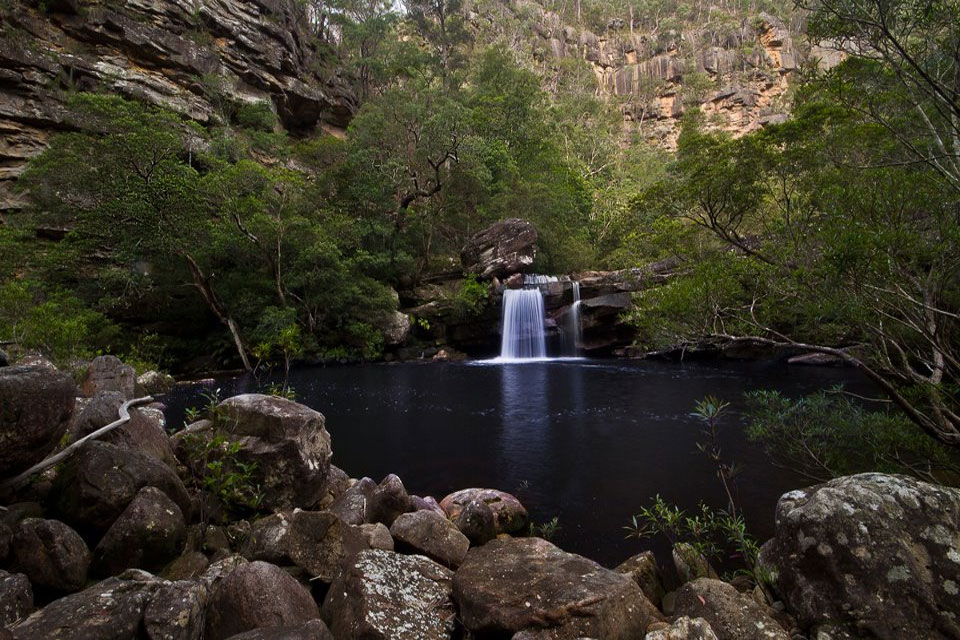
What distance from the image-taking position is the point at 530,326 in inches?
1166

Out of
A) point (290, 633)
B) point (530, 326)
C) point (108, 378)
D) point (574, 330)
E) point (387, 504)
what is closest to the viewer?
point (290, 633)

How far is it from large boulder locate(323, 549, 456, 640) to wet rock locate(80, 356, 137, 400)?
12672mm

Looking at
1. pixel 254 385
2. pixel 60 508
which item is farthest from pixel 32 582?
pixel 254 385

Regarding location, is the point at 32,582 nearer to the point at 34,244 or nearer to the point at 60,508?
the point at 60,508

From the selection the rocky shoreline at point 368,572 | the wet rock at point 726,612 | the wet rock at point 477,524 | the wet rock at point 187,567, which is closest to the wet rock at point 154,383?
the rocky shoreline at point 368,572

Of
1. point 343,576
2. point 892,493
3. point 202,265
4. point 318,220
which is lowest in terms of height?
point 343,576

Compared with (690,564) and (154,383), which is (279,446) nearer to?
(690,564)

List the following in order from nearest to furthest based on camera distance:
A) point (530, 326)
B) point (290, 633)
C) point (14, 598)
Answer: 1. point (290, 633)
2. point (14, 598)
3. point (530, 326)

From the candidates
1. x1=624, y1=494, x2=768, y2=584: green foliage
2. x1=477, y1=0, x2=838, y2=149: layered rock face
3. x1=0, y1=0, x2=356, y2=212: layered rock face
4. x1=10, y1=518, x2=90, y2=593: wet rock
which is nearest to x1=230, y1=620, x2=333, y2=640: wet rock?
x1=10, y1=518, x2=90, y2=593: wet rock

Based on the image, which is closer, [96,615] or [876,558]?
[96,615]

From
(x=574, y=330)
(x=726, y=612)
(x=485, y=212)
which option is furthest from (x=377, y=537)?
(x=485, y=212)

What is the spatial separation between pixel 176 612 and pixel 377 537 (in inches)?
93.4

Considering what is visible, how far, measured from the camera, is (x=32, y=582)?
3.42 metres

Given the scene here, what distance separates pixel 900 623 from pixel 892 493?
903 mm
